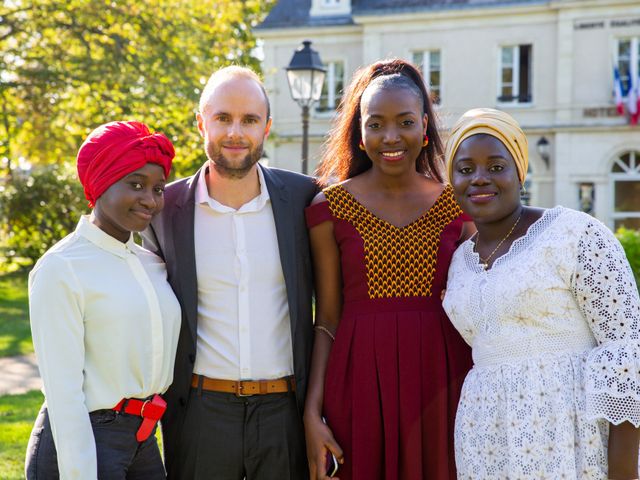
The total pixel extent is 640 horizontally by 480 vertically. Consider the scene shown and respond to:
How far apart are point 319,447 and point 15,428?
4.11 meters

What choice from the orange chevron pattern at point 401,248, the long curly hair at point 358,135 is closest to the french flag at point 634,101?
the long curly hair at point 358,135

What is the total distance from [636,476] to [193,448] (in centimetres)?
180

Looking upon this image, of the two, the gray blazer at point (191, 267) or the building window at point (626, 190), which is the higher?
the building window at point (626, 190)

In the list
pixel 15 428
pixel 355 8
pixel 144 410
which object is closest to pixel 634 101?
pixel 355 8

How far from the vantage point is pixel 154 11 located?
50.1ft

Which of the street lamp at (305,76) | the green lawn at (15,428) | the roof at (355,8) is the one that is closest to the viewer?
the green lawn at (15,428)

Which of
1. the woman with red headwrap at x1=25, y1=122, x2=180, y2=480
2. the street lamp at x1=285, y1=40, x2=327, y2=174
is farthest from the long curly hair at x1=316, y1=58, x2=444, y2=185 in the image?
the street lamp at x1=285, y1=40, x2=327, y2=174

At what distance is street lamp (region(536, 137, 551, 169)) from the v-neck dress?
1937 centimetres

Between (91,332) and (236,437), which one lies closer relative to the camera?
(91,332)

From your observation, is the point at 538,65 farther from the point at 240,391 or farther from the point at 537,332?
A: the point at 537,332

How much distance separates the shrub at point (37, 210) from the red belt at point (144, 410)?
16.8m

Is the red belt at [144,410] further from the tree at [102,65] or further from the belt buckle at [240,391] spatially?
the tree at [102,65]

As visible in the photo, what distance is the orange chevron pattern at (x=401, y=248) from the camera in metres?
3.24

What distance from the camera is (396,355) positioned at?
3.16 meters
